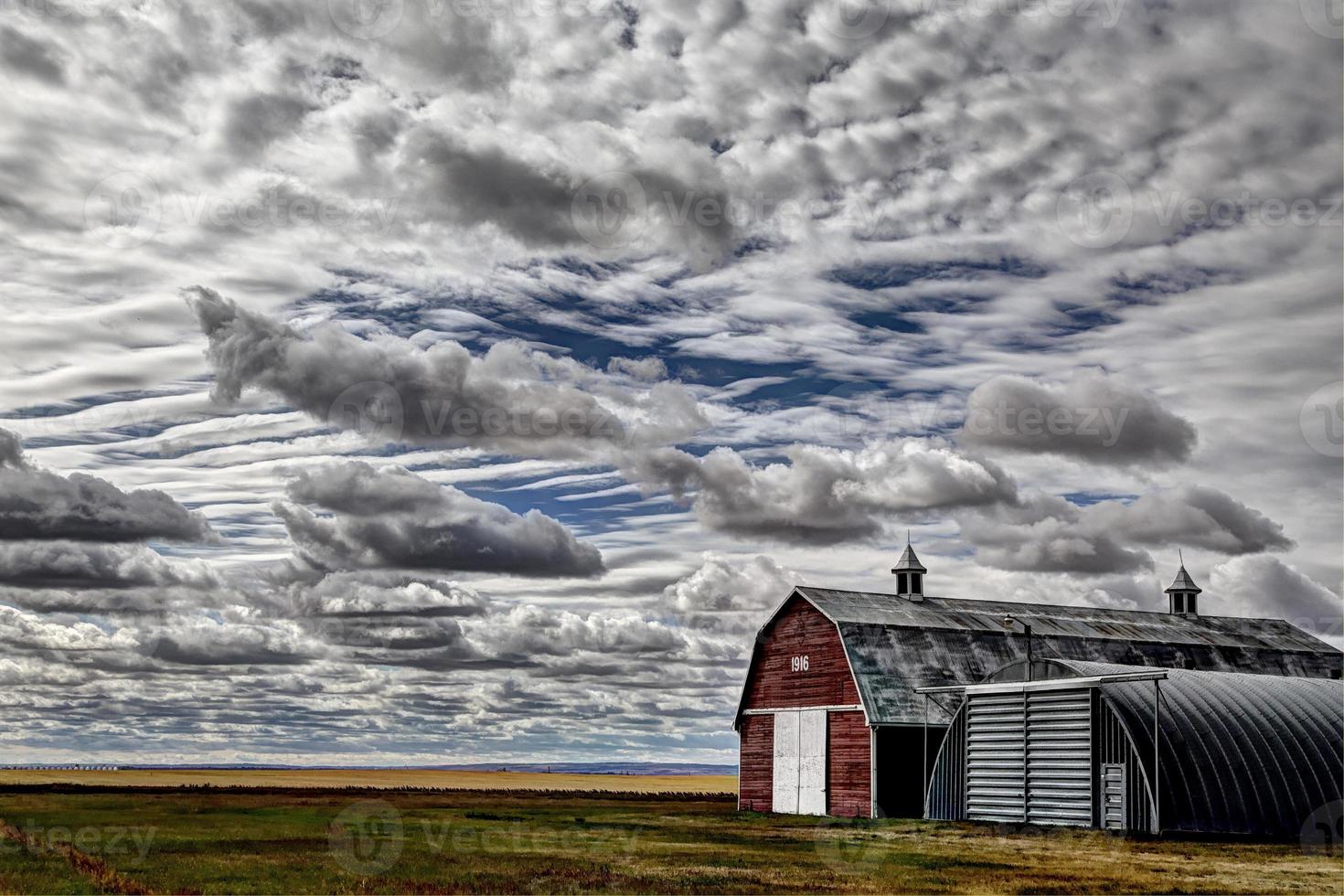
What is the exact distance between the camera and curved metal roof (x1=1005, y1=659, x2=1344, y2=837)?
40.3 metres

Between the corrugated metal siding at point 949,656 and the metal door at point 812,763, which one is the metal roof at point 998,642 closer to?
the corrugated metal siding at point 949,656

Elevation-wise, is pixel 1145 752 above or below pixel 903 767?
above

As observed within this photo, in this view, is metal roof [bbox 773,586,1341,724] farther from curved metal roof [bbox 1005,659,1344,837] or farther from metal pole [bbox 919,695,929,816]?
curved metal roof [bbox 1005,659,1344,837]

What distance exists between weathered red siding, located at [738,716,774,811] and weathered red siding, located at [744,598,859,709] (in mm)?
855

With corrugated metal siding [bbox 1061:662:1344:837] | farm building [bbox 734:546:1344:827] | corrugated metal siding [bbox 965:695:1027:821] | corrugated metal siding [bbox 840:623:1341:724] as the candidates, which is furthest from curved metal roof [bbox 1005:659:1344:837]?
corrugated metal siding [bbox 840:623:1341:724]

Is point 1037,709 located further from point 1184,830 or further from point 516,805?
point 516,805

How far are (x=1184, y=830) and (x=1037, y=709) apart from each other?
235 inches

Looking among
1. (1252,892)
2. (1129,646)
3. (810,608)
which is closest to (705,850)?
(1252,892)

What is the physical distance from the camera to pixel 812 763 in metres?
54.8

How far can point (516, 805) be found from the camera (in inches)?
2726

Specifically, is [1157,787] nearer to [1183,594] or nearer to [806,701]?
[806,701]
